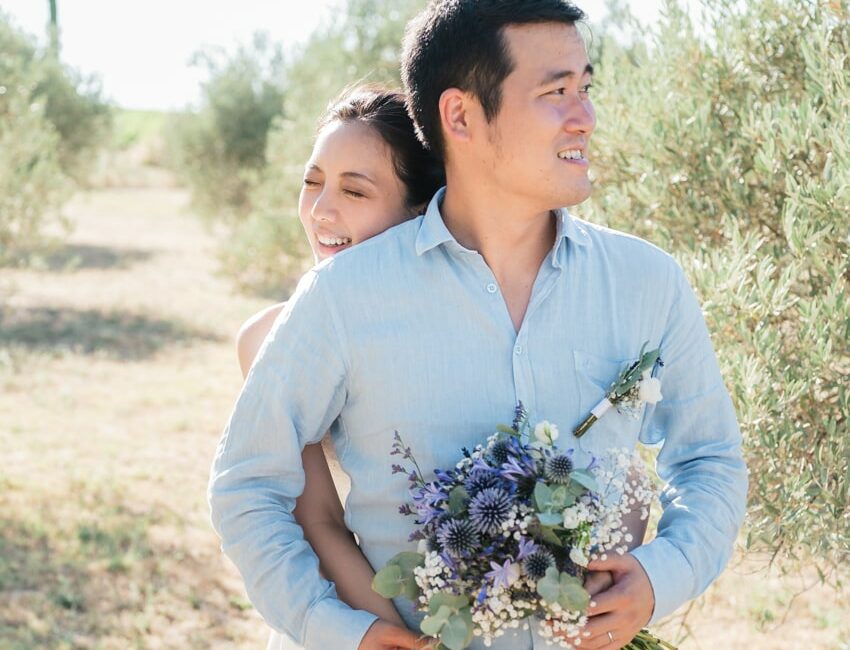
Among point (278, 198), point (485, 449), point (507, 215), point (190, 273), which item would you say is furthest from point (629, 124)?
point (190, 273)

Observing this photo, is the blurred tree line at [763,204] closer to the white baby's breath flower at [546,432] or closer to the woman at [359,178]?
the woman at [359,178]

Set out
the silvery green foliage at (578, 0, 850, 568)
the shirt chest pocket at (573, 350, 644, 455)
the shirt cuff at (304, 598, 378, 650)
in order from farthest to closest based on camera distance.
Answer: the silvery green foliage at (578, 0, 850, 568) < the shirt chest pocket at (573, 350, 644, 455) < the shirt cuff at (304, 598, 378, 650)

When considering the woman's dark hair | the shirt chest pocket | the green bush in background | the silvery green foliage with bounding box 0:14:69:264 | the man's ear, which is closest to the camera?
the shirt chest pocket

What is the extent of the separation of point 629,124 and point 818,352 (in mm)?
1619

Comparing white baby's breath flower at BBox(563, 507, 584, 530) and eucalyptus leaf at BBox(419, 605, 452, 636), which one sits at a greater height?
white baby's breath flower at BBox(563, 507, 584, 530)

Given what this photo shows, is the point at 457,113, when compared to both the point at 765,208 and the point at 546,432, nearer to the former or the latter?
the point at 546,432

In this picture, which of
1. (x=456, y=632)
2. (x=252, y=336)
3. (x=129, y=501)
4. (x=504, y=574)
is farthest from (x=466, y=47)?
(x=129, y=501)

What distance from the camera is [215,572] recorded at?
716 centimetres

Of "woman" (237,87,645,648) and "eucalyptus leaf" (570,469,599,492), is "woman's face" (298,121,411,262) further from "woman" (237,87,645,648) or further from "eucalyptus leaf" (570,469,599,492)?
"eucalyptus leaf" (570,469,599,492)

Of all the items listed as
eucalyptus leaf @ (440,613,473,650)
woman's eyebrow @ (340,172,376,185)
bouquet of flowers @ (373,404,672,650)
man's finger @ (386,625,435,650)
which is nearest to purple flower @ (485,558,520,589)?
bouquet of flowers @ (373,404,672,650)

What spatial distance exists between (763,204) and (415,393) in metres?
2.46

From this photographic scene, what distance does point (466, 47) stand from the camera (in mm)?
2361

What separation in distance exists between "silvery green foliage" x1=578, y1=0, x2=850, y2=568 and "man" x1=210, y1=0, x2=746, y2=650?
3.98 feet

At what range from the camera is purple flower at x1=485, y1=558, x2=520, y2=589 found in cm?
190
